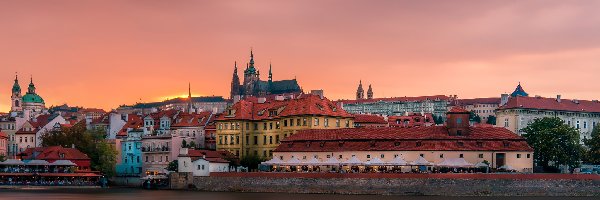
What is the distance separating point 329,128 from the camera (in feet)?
407

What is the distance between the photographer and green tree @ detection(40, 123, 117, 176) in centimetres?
13162

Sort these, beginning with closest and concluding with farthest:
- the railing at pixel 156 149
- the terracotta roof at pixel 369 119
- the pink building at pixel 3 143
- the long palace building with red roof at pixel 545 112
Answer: the railing at pixel 156 149 → the terracotta roof at pixel 369 119 → the long palace building with red roof at pixel 545 112 → the pink building at pixel 3 143

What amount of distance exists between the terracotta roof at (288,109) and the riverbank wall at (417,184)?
2025cm

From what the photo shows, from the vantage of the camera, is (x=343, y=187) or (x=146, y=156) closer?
(x=343, y=187)

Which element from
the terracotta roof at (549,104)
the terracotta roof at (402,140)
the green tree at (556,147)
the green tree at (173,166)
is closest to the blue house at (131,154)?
the green tree at (173,166)

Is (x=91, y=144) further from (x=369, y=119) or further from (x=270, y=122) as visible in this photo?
(x=369, y=119)

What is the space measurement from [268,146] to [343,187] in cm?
3031

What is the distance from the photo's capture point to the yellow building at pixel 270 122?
123 metres

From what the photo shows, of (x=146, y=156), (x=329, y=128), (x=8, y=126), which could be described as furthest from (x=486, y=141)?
(x=8, y=126)


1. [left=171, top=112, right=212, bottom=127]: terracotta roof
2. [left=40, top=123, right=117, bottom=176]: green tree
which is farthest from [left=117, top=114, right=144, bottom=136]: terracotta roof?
[left=171, top=112, right=212, bottom=127]: terracotta roof

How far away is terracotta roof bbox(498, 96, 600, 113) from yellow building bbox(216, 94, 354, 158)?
132ft

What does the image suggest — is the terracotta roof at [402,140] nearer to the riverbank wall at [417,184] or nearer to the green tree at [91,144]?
the riverbank wall at [417,184]

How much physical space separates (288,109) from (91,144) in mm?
34086

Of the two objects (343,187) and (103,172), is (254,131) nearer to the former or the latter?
(103,172)
